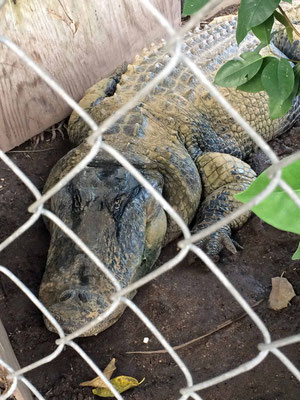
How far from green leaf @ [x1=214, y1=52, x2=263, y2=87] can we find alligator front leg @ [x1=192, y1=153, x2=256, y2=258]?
126cm

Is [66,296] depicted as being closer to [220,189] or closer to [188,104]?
[220,189]

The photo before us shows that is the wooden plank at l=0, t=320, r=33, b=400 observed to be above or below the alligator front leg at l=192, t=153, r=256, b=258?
above

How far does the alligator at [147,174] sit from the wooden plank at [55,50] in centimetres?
13

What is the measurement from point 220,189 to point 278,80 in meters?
1.53

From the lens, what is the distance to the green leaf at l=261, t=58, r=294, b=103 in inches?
43.0

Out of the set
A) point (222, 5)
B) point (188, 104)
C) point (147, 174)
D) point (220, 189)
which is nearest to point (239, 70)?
point (147, 174)

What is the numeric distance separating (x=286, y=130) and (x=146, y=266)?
Answer: 1.72m

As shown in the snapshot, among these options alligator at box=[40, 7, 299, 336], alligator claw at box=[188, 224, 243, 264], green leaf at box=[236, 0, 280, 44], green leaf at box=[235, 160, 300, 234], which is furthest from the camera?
alligator claw at box=[188, 224, 243, 264]

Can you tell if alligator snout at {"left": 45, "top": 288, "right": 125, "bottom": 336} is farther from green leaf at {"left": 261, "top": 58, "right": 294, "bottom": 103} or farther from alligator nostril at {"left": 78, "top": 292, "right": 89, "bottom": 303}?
green leaf at {"left": 261, "top": 58, "right": 294, "bottom": 103}

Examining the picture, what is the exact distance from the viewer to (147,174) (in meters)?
2.37

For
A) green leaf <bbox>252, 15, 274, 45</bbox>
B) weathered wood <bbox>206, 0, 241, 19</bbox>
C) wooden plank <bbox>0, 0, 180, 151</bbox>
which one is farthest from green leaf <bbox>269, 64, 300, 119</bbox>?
weathered wood <bbox>206, 0, 241, 19</bbox>

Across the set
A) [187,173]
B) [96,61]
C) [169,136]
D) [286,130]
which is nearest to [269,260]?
[187,173]

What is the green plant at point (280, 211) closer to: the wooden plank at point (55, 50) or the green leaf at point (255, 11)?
the green leaf at point (255, 11)

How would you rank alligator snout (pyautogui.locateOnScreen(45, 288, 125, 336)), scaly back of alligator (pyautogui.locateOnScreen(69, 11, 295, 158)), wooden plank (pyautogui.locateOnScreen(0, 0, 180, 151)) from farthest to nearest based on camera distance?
scaly back of alligator (pyautogui.locateOnScreen(69, 11, 295, 158)) < wooden plank (pyautogui.locateOnScreen(0, 0, 180, 151)) < alligator snout (pyautogui.locateOnScreen(45, 288, 125, 336))
